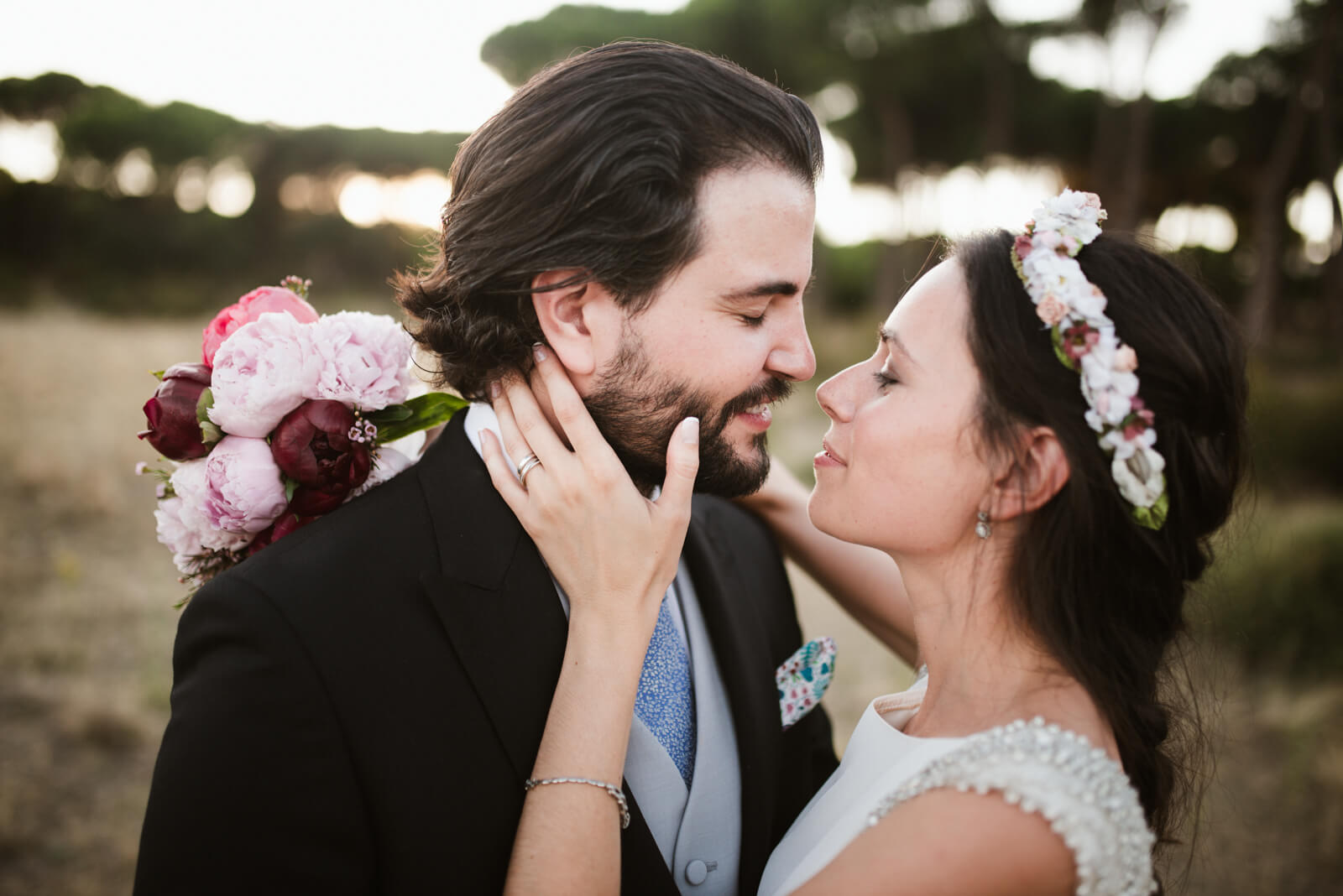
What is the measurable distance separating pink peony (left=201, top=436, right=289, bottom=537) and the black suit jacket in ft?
0.34

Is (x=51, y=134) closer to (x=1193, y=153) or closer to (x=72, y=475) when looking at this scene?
(x=72, y=475)

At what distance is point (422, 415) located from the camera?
7.40ft

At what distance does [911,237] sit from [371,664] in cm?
1680


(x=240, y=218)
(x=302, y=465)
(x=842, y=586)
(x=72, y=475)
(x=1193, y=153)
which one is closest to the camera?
(x=302, y=465)

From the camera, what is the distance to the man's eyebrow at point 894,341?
2016 mm

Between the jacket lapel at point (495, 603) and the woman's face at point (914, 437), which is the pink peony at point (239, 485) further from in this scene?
the woman's face at point (914, 437)

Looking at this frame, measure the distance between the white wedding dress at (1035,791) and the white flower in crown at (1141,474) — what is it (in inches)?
21.3

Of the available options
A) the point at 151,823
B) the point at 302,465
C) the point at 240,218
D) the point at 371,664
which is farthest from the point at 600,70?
the point at 240,218

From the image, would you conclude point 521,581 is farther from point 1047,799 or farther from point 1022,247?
point 1022,247

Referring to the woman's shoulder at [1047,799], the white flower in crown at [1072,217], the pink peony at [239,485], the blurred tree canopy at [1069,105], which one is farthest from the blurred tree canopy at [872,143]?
the pink peony at [239,485]

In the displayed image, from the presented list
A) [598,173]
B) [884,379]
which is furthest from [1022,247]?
[598,173]

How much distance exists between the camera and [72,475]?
8297mm

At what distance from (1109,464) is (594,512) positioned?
1179 millimetres

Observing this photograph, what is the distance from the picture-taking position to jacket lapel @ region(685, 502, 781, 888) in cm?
216
